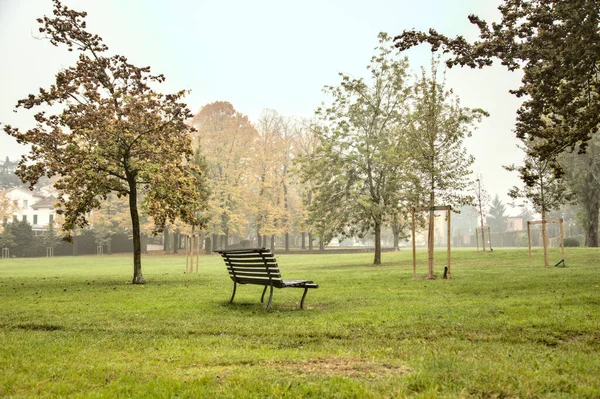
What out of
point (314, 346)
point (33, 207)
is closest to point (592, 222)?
point (314, 346)

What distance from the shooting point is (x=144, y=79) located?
18.2 meters

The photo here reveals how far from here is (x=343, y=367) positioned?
5234 mm

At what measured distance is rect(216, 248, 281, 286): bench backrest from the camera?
9.59 m

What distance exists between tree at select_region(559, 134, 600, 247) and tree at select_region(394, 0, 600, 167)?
29110mm

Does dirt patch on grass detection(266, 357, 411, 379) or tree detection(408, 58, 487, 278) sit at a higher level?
tree detection(408, 58, 487, 278)

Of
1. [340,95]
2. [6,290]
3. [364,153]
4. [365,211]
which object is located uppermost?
[340,95]

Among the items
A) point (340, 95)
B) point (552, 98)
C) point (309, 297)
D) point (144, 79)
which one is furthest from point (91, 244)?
point (552, 98)

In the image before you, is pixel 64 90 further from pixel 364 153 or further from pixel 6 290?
pixel 364 153

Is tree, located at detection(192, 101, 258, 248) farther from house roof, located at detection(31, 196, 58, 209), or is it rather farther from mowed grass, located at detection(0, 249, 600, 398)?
house roof, located at detection(31, 196, 58, 209)

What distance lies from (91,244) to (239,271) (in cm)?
5587

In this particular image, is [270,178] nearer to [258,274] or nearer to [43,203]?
[258,274]

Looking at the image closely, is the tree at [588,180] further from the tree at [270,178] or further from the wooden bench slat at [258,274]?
the wooden bench slat at [258,274]

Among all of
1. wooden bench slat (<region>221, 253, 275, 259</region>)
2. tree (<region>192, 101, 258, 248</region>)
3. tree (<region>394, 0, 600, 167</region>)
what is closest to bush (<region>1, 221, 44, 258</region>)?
tree (<region>192, 101, 258, 248</region>)

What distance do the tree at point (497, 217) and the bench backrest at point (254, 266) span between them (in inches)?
4020
